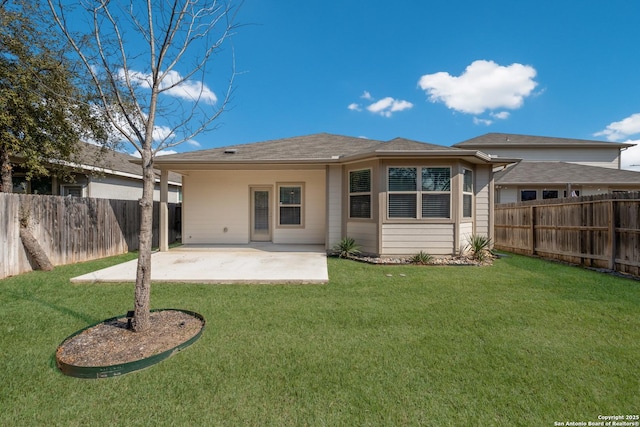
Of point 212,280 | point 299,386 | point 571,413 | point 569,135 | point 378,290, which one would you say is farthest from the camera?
point 569,135

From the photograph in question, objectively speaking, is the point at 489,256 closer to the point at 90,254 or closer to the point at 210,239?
the point at 210,239

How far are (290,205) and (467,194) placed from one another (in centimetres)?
549

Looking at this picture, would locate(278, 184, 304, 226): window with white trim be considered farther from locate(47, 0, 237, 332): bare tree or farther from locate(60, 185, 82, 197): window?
locate(60, 185, 82, 197): window

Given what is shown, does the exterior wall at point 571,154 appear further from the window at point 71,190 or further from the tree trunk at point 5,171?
the tree trunk at point 5,171

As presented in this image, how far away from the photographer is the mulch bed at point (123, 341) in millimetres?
2412

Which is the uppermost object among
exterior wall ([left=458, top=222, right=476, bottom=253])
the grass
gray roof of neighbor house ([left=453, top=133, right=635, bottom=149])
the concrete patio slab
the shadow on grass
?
gray roof of neighbor house ([left=453, top=133, right=635, bottom=149])

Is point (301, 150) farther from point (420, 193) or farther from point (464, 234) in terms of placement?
point (464, 234)

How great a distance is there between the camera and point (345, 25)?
9875 mm

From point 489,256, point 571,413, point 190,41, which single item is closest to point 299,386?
point 571,413

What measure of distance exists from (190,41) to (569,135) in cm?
2523

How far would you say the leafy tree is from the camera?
244 inches

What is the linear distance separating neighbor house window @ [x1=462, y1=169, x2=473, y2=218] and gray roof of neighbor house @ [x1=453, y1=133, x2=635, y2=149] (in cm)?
1180

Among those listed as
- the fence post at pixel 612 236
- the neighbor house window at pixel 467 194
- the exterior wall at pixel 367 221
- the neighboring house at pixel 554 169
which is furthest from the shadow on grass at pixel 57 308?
the neighboring house at pixel 554 169

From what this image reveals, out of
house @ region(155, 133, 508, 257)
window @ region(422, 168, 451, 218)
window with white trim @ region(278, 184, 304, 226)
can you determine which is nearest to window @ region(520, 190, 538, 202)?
house @ region(155, 133, 508, 257)
